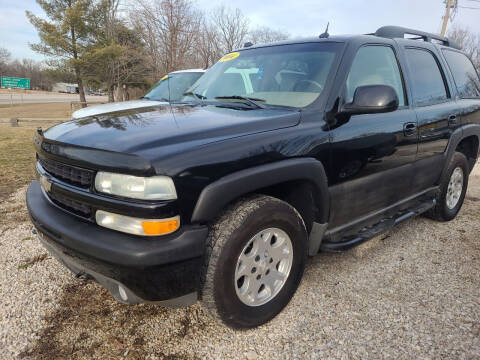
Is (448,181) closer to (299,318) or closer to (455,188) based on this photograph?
(455,188)

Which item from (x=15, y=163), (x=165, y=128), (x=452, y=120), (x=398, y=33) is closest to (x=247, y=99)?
(x=165, y=128)

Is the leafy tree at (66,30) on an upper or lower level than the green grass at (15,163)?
upper

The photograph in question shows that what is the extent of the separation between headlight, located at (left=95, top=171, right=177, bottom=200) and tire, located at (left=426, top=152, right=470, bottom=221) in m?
3.19

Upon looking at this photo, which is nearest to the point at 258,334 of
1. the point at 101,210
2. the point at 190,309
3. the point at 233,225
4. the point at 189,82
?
the point at 190,309

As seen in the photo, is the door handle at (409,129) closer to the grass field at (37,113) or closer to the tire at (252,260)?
the tire at (252,260)

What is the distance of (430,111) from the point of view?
3.29 m

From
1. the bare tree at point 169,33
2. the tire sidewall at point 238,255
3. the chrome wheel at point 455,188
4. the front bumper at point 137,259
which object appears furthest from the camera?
the bare tree at point 169,33

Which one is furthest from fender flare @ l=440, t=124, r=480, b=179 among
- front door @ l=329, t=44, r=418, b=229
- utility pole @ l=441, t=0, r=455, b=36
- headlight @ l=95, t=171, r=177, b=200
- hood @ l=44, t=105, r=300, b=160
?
utility pole @ l=441, t=0, r=455, b=36

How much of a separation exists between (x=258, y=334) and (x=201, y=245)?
31.9 inches

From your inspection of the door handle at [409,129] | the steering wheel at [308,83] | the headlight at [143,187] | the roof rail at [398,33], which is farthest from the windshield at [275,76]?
the headlight at [143,187]

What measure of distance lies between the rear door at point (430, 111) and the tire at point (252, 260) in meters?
1.65

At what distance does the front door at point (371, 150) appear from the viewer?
2494 mm

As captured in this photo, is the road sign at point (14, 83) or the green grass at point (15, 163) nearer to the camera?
the green grass at point (15, 163)

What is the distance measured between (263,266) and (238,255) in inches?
11.8
